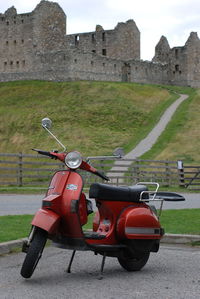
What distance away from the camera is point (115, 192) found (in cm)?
802

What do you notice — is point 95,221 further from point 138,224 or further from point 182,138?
point 182,138

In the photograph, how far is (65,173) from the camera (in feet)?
25.1

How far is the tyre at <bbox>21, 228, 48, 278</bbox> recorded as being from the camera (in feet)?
23.3

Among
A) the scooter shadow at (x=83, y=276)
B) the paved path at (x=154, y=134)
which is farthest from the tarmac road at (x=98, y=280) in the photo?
the paved path at (x=154, y=134)

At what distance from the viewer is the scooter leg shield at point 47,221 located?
7.14 m

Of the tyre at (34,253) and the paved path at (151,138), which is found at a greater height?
the paved path at (151,138)

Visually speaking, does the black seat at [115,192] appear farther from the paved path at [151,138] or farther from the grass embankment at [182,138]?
the grass embankment at [182,138]

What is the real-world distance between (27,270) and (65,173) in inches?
52.1

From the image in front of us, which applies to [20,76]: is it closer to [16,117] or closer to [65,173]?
[16,117]

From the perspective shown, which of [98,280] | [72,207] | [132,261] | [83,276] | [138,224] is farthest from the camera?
[132,261]

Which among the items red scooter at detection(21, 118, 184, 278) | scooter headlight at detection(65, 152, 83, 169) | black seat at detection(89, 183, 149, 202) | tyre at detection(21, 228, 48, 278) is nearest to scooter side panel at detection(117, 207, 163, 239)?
red scooter at detection(21, 118, 184, 278)

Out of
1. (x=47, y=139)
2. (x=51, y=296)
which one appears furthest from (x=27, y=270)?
(x=47, y=139)

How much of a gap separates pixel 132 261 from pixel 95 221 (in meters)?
0.75

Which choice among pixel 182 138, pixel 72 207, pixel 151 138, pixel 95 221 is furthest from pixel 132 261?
pixel 151 138
